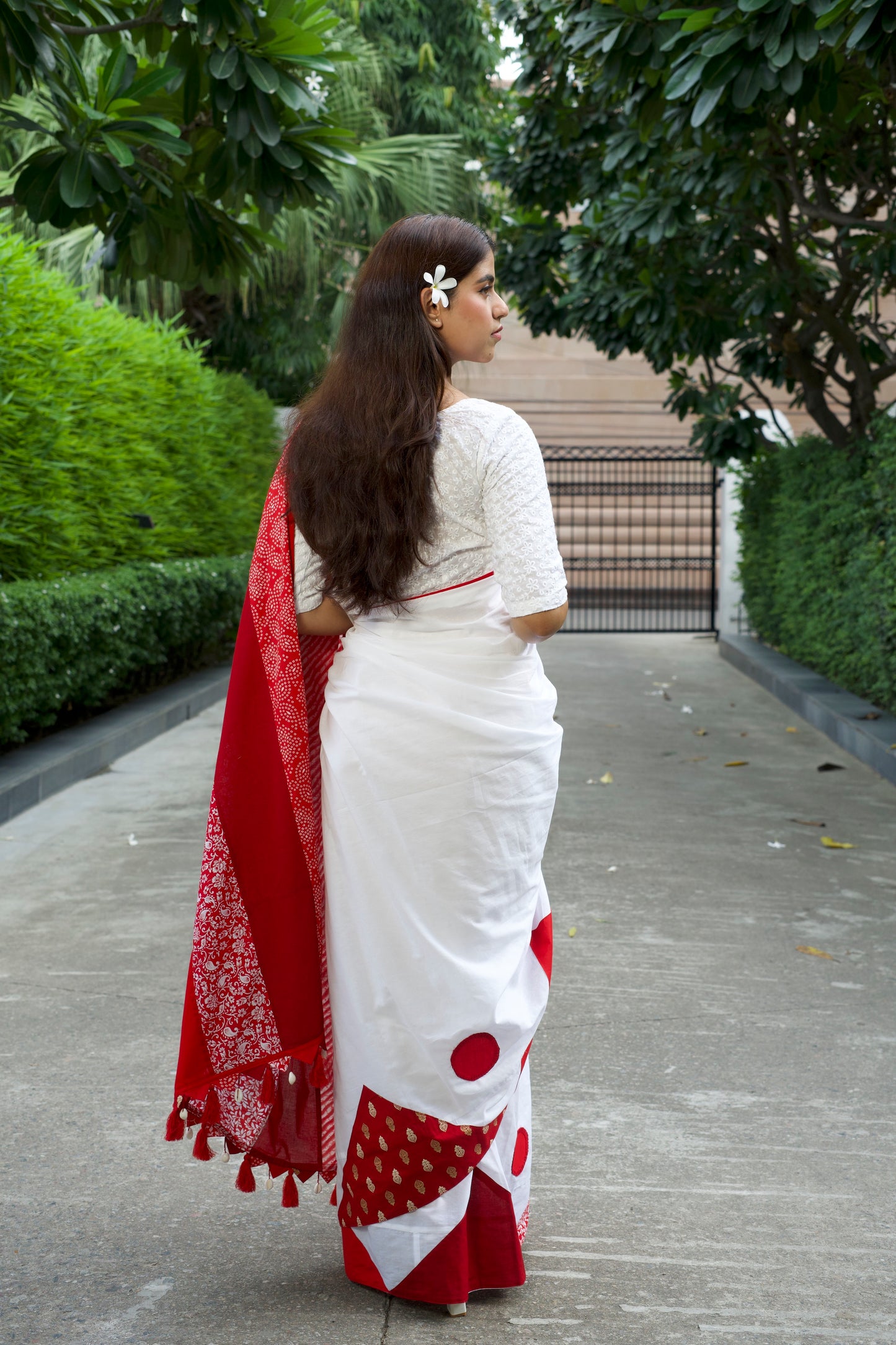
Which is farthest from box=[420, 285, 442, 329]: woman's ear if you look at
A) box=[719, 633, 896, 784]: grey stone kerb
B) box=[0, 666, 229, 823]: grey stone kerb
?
box=[719, 633, 896, 784]: grey stone kerb

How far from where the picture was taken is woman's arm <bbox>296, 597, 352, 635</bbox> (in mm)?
2289

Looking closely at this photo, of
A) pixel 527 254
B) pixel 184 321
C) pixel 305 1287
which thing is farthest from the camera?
pixel 184 321

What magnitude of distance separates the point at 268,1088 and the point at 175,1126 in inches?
7.3

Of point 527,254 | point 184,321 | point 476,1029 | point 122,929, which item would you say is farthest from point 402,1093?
point 184,321

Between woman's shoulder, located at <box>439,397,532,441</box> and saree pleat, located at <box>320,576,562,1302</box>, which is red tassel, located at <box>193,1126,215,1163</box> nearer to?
saree pleat, located at <box>320,576,562,1302</box>

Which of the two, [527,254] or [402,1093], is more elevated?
[527,254]

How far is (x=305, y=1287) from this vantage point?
7.66 ft

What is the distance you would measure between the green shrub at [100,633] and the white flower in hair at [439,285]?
14.5ft

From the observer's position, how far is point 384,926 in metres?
2.20

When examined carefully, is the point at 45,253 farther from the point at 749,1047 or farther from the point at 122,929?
the point at 749,1047

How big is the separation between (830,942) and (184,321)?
13303mm

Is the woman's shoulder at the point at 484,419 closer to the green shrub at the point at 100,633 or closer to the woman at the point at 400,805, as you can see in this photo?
the woman at the point at 400,805

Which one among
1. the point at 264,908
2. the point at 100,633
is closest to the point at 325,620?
the point at 264,908

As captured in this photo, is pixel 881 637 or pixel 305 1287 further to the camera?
pixel 881 637
